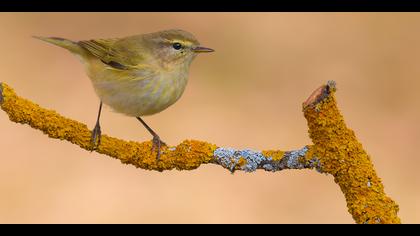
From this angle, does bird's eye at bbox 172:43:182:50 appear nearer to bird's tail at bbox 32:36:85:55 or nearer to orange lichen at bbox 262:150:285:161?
bird's tail at bbox 32:36:85:55

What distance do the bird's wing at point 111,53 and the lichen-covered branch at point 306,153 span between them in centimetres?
113

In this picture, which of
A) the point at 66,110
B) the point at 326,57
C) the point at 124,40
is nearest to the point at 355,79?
the point at 326,57

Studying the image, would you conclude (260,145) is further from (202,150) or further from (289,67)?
(202,150)

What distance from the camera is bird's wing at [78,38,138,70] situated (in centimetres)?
439

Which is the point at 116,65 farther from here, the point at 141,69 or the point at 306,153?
the point at 306,153

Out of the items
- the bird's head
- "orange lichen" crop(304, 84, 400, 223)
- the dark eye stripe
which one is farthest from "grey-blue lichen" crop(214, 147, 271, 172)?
the dark eye stripe

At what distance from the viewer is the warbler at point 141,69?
13.4 feet

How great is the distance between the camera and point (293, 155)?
300 centimetres

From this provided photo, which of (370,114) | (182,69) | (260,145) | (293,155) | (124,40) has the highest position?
(370,114)

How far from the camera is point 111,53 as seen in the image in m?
4.59

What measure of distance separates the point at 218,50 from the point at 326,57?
1.32 metres

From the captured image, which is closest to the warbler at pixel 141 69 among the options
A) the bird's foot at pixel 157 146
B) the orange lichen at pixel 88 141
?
the bird's foot at pixel 157 146

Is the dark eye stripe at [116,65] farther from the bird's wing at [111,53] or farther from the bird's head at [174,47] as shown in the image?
the bird's head at [174,47]

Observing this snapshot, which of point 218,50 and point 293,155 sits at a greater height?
point 218,50
